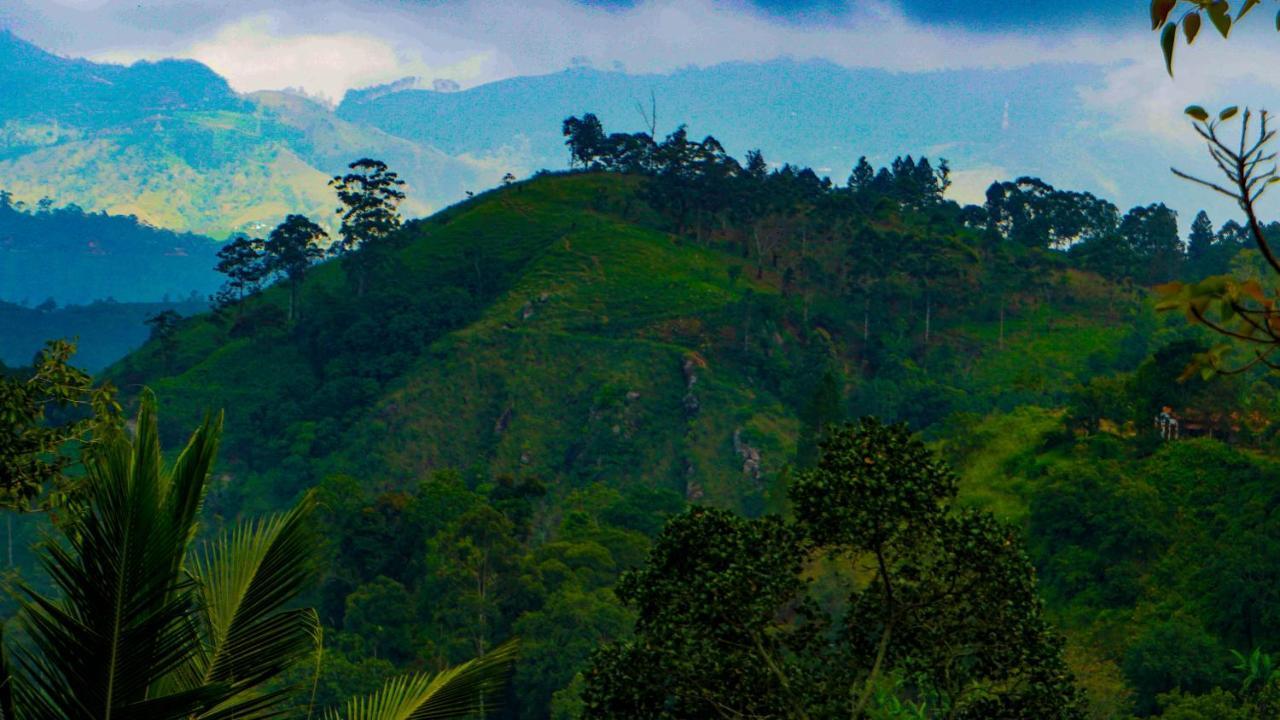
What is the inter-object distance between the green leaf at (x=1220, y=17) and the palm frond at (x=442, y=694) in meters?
5.43

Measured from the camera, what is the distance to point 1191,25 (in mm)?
4129

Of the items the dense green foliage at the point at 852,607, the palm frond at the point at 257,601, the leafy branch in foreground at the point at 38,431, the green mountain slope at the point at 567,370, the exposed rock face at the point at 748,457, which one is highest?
the leafy branch in foreground at the point at 38,431

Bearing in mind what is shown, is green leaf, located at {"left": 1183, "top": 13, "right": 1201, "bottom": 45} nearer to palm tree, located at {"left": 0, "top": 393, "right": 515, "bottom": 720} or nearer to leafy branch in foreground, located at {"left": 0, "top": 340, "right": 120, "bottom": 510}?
palm tree, located at {"left": 0, "top": 393, "right": 515, "bottom": 720}

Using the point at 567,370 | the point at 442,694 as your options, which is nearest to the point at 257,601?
the point at 442,694

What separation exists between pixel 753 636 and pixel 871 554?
5.74ft

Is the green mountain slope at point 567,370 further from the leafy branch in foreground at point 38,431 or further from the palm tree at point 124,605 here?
the palm tree at point 124,605

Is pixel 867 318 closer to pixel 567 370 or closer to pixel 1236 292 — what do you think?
pixel 567 370

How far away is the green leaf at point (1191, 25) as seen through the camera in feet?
13.5

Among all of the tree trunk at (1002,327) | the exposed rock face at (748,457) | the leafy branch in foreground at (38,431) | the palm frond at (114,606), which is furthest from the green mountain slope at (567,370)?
the palm frond at (114,606)

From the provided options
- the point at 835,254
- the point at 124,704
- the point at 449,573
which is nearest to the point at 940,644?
the point at 124,704

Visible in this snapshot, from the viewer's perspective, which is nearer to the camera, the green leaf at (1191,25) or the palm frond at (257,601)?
the green leaf at (1191,25)

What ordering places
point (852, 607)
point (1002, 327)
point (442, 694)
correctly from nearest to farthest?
point (442, 694), point (852, 607), point (1002, 327)

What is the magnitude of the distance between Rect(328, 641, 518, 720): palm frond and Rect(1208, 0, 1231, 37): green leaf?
543cm

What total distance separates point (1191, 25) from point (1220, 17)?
92 mm
